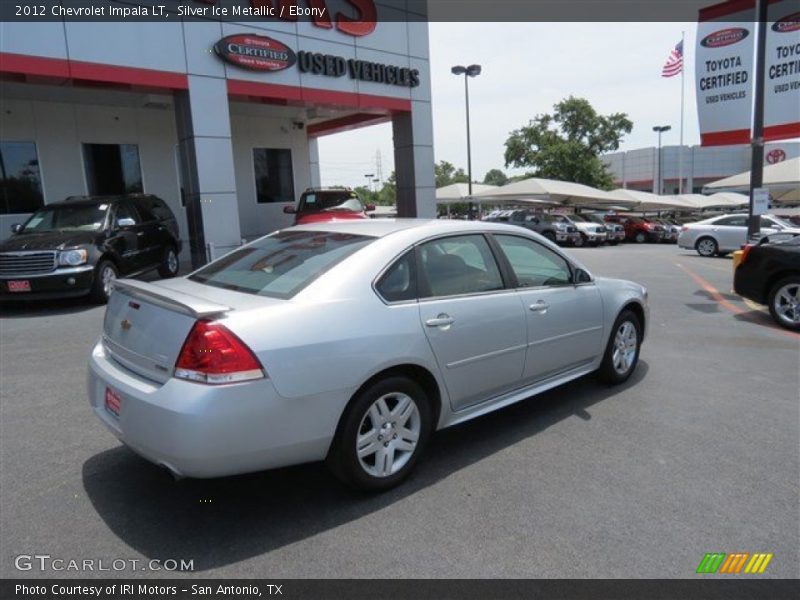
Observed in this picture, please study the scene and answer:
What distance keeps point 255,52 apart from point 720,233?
16.7m

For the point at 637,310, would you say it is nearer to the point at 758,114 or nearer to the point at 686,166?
the point at 758,114

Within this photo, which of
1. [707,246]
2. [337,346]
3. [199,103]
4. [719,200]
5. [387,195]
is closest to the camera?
[337,346]

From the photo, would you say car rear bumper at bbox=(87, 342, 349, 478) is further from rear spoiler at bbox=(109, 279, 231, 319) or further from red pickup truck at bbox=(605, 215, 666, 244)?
red pickup truck at bbox=(605, 215, 666, 244)

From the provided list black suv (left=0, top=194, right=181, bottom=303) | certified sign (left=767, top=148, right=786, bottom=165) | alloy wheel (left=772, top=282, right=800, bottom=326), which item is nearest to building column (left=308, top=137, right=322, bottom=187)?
black suv (left=0, top=194, right=181, bottom=303)

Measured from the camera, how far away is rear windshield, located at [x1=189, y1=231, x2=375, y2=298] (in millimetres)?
3404

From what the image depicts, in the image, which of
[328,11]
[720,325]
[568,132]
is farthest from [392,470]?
[568,132]

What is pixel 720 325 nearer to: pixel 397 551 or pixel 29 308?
pixel 397 551

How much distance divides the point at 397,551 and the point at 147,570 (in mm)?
1170

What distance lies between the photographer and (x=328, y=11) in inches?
561

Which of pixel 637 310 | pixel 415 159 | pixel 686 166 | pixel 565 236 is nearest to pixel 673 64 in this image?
pixel 565 236

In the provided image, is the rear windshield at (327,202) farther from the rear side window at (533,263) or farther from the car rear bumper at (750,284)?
the rear side window at (533,263)

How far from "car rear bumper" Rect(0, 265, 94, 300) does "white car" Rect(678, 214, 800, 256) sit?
19.9 meters

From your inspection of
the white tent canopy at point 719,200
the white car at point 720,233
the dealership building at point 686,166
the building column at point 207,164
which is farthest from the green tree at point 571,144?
the building column at point 207,164

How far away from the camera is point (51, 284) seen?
8.79m
